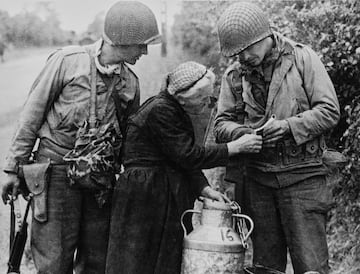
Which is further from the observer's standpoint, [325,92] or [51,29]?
[51,29]

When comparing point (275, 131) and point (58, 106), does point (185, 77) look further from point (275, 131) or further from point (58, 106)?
point (58, 106)

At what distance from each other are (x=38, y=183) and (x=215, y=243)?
1353mm

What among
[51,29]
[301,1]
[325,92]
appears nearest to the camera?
[325,92]

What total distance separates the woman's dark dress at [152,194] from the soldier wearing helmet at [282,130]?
0.37m

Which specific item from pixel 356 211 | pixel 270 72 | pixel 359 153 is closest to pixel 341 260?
pixel 356 211

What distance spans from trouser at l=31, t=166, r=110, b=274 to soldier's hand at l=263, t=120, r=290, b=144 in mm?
1318

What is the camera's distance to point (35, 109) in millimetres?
4918

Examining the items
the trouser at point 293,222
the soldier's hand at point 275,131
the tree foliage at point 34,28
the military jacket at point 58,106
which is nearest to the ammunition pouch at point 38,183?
the military jacket at point 58,106

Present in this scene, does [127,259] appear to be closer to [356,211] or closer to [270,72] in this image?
[270,72]

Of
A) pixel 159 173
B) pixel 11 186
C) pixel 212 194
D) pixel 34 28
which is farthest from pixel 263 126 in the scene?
pixel 34 28

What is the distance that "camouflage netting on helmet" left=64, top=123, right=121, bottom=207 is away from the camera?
15.7 feet

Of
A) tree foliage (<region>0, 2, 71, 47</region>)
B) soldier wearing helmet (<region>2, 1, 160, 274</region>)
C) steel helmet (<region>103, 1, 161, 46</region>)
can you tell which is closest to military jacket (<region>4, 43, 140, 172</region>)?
soldier wearing helmet (<region>2, 1, 160, 274</region>)

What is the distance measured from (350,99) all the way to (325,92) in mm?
1947

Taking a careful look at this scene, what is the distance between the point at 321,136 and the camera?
482 centimetres
